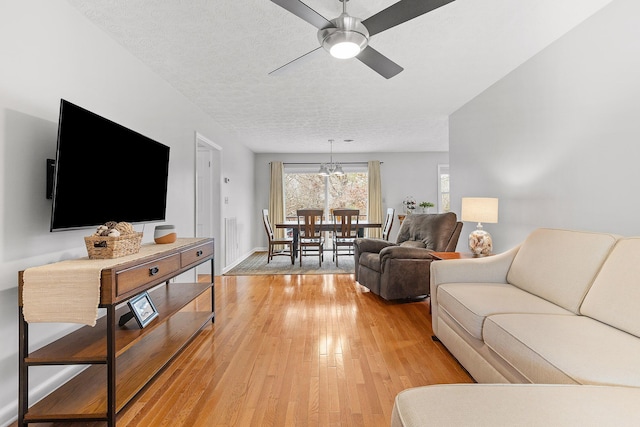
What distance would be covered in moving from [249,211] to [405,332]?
5.11 m

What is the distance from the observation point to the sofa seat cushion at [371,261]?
3.68m

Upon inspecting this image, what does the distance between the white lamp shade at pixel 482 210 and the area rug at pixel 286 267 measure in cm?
244

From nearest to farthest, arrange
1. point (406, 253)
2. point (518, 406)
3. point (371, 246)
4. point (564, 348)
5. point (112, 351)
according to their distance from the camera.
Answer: point (518, 406), point (564, 348), point (112, 351), point (406, 253), point (371, 246)

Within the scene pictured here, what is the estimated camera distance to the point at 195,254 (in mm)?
2611

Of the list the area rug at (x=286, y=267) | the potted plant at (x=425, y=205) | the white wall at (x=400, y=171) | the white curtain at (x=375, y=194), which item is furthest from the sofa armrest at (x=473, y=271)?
the white wall at (x=400, y=171)

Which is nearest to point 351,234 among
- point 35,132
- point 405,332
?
point 405,332

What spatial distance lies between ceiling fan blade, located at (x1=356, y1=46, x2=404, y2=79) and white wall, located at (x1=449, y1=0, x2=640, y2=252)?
1.38 meters

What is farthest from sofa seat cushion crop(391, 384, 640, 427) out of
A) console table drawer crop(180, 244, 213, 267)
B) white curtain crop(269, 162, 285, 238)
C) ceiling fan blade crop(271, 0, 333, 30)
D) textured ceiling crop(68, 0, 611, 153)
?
white curtain crop(269, 162, 285, 238)

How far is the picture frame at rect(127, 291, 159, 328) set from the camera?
1.96 meters

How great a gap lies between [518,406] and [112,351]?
1697 mm

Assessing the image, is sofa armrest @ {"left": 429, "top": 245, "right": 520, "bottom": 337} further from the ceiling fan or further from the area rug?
the area rug

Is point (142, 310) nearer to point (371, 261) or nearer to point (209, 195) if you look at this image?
point (371, 261)

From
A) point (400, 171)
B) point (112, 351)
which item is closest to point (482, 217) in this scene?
point (112, 351)

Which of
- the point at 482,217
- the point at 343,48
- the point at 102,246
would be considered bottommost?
the point at 102,246
